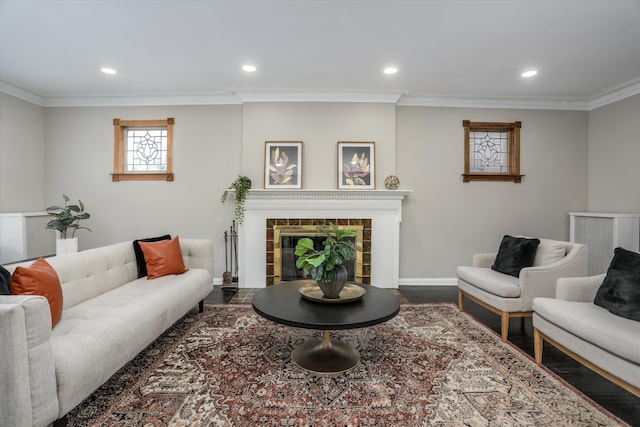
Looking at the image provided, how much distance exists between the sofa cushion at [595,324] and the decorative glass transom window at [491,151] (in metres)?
2.55

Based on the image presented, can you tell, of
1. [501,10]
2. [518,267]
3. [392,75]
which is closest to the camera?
[501,10]

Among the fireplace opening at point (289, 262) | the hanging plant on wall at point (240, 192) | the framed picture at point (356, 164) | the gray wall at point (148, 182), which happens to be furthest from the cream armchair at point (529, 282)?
the gray wall at point (148, 182)

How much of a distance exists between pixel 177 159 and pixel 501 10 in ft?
13.6

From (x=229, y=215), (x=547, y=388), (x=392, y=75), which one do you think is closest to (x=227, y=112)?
(x=229, y=215)

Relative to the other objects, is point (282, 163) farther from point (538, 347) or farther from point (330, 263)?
point (538, 347)

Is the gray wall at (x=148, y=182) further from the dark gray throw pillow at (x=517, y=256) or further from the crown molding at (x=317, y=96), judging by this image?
the dark gray throw pillow at (x=517, y=256)

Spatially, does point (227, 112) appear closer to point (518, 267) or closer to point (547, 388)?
point (518, 267)

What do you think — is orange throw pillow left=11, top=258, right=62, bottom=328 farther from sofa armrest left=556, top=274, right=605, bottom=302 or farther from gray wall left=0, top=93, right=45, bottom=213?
sofa armrest left=556, top=274, right=605, bottom=302

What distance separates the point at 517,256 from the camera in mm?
2938

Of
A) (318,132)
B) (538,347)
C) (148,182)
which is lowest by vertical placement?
(538,347)

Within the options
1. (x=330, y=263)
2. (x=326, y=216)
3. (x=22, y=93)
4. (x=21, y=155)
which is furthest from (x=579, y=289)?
(x=22, y=93)

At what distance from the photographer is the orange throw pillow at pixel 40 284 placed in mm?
1681

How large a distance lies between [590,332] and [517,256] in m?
1.24

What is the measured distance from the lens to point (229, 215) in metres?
4.32
